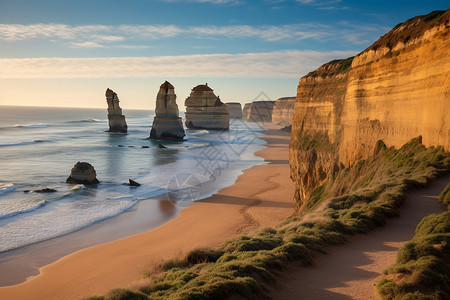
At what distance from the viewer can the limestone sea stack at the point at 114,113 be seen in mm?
68688

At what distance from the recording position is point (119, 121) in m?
76.7

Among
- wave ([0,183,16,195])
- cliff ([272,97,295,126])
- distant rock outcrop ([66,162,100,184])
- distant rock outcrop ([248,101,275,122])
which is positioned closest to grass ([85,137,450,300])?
distant rock outcrop ([66,162,100,184])

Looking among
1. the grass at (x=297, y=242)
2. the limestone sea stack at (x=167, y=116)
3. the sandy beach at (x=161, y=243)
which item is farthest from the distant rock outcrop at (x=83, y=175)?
the limestone sea stack at (x=167, y=116)

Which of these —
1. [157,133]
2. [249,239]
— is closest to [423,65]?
[249,239]

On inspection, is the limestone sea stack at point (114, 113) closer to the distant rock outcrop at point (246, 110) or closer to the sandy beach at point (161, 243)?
the sandy beach at point (161, 243)

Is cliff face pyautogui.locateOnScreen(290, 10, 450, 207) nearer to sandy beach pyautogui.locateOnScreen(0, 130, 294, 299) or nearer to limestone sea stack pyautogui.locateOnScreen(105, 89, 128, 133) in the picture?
sandy beach pyautogui.locateOnScreen(0, 130, 294, 299)

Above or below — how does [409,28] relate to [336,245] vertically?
above

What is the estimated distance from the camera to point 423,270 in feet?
17.7

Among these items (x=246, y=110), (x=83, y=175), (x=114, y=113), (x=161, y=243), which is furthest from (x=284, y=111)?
(x=161, y=243)

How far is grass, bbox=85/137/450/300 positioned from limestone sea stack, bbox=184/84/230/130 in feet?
242

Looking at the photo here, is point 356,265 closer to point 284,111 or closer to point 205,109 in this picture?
point 205,109

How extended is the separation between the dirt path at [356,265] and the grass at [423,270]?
1.20 ft

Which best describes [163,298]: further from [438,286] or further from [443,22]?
[443,22]

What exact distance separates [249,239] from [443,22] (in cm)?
989
